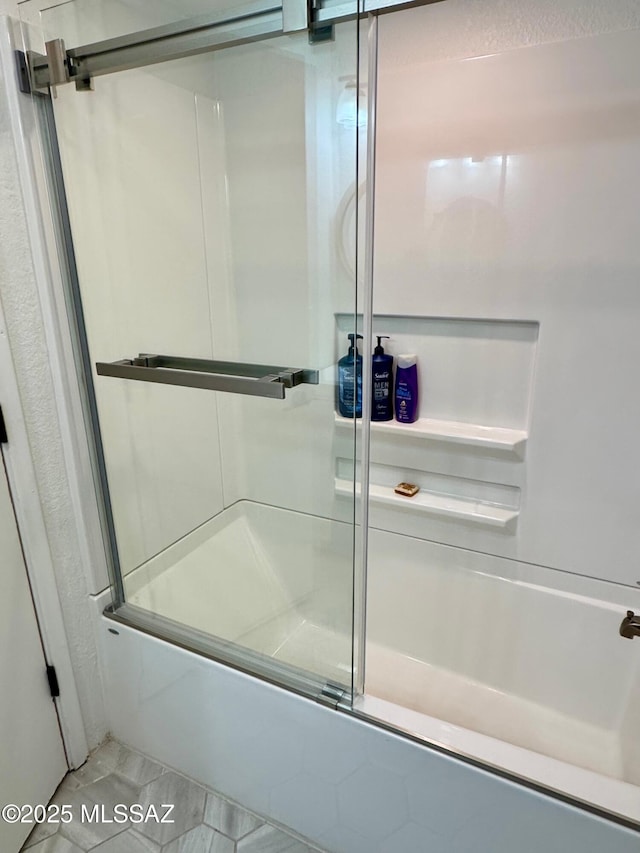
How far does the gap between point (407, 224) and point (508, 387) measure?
55 cm

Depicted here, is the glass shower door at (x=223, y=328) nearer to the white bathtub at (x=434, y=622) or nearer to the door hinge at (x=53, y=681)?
the white bathtub at (x=434, y=622)

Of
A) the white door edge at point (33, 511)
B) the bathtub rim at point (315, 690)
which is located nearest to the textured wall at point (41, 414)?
the white door edge at point (33, 511)

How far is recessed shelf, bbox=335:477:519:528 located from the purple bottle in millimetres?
256

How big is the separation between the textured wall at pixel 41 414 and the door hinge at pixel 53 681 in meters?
0.06

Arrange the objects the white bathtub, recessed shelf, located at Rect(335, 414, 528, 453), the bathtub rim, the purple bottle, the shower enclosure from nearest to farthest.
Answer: the bathtub rim
the shower enclosure
the white bathtub
recessed shelf, located at Rect(335, 414, 528, 453)
the purple bottle

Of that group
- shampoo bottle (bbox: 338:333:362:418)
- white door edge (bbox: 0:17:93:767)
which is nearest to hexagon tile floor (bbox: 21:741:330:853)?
white door edge (bbox: 0:17:93:767)

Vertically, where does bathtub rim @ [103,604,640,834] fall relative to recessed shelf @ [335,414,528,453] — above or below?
below

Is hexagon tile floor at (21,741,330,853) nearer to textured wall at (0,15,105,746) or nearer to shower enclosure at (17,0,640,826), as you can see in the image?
textured wall at (0,15,105,746)

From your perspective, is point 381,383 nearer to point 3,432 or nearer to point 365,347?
point 365,347

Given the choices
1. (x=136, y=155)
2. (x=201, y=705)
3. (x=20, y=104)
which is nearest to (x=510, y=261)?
(x=136, y=155)

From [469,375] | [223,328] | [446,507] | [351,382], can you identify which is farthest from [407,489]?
[223,328]

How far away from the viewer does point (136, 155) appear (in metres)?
1.44

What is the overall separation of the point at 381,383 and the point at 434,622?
2.66ft

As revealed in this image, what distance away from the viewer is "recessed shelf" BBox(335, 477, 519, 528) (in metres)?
1.61
